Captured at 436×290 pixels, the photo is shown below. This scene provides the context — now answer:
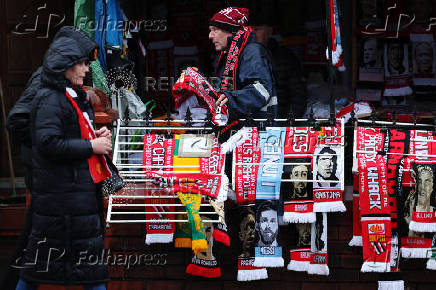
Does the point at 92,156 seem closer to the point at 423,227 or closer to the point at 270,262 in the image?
the point at 270,262

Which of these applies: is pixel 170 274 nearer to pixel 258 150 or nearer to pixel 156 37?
pixel 258 150

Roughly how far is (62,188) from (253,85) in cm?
199

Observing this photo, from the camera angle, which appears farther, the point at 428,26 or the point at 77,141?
the point at 428,26

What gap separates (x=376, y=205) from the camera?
21.4ft

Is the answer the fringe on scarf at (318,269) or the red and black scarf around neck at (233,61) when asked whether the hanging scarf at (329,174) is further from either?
the red and black scarf around neck at (233,61)

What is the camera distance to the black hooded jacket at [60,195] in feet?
17.9

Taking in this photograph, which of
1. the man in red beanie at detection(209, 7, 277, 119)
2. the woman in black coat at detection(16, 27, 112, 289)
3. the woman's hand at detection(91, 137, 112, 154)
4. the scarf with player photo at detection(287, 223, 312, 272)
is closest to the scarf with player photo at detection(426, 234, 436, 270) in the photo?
the scarf with player photo at detection(287, 223, 312, 272)

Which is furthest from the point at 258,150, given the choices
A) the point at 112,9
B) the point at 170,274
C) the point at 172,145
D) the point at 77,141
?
the point at 112,9

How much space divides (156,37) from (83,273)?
17.3 feet

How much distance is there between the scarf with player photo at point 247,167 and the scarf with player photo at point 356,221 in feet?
2.75

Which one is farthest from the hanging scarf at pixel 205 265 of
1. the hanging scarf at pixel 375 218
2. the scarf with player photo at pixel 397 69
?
the scarf with player photo at pixel 397 69

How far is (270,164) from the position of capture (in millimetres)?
6629

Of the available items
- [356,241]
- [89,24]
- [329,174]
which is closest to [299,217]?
[329,174]

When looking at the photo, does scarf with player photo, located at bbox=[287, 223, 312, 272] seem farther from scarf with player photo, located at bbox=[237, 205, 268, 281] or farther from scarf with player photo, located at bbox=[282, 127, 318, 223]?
scarf with player photo, located at bbox=[237, 205, 268, 281]
